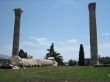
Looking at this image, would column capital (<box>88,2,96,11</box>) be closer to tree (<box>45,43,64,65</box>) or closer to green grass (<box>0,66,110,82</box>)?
green grass (<box>0,66,110,82</box>)

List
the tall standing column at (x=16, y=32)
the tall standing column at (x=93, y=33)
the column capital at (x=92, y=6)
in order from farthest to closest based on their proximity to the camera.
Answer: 1. the column capital at (x=92, y=6)
2. the tall standing column at (x=16, y=32)
3. the tall standing column at (x=93, y=33)

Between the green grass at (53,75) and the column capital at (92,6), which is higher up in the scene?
the column capital at (92,6)

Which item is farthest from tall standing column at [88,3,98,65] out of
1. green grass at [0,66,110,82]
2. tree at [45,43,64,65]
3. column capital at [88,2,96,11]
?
tree at [45,43,64,65]

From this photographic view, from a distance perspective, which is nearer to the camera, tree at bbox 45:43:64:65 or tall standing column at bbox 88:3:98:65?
tall standing column at bbox 88:3:98:65

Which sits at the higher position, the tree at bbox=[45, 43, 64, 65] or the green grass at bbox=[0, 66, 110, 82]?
the tree at bbox=[45, 43, 64, 65]

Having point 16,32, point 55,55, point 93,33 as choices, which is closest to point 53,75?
point 93,33

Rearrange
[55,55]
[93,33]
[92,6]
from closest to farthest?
1. [93,33]
2. [92,6]
3. [55,55]

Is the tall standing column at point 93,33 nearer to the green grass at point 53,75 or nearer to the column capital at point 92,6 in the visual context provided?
the column capital at point 92,6

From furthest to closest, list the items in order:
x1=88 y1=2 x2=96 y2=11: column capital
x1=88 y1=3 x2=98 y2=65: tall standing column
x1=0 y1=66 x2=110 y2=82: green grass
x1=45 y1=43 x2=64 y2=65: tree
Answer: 1. x1=45 y1=43 x2=64 y2=65: tree
2. x1=88 y1=2 x2=96 y2=11: column capital
3. x1=88 y1=3 x2=98 y2=65: tall standing column
4. x1=0 y1=66 x2=110 y2=82: green grass

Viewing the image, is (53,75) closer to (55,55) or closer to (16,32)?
(16,32)

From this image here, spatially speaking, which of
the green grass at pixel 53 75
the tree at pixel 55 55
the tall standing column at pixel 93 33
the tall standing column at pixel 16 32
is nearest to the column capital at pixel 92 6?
the tall standing column at pixel 93 33

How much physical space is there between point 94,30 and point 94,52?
3.94m

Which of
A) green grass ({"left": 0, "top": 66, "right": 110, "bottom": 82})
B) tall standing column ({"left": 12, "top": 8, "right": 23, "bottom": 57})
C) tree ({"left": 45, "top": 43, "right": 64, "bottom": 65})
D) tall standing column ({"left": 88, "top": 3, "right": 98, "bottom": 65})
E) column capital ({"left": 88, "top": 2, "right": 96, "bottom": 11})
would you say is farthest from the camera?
tree ({"left": 45, "top": 43, "right": 64, "bottom": 65})

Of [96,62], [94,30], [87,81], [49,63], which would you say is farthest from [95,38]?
[87,81]
